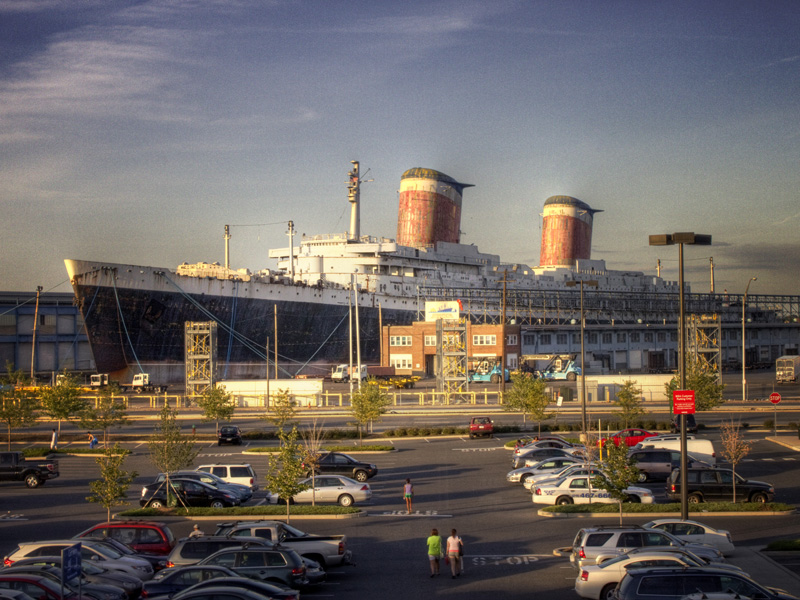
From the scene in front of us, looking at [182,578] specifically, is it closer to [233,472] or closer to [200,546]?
[200,546]

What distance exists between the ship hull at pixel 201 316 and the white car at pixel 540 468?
106ft

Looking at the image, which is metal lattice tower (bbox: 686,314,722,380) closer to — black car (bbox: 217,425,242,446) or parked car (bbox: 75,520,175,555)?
black car (bbox: 217,425,242,446)

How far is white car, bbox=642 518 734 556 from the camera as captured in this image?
13.7 meters

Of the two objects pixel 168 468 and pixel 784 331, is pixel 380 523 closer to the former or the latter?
pixel 168 468

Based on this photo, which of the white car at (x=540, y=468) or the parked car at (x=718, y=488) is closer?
the parked car at (x=718, y=488)

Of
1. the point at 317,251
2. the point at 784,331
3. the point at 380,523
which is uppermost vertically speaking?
the point at 317,251

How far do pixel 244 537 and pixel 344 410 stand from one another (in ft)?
92.6

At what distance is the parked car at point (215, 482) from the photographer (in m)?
19.3

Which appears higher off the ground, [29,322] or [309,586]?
[29,322]

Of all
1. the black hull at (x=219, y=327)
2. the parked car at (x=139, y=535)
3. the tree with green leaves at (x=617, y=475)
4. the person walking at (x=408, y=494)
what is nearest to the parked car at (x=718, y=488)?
the tree with green leaves at (x=617, y=475)

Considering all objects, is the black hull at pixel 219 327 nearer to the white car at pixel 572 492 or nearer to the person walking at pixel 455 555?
the white car at pixel 572 492

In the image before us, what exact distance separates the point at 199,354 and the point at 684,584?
1504 inches

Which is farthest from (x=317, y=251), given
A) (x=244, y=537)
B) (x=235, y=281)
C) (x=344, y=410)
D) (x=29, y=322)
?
(x=244, y=537)

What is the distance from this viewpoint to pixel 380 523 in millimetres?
17297
